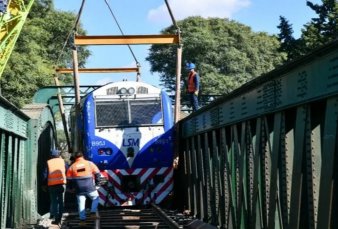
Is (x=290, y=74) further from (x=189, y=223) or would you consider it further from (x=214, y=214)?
(x=189, y=223)

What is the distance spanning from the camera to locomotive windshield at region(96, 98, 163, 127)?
15.4 metres

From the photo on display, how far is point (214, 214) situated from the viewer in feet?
39.1

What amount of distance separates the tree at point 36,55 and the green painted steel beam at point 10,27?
2.35 metres

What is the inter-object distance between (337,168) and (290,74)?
1.53 meters

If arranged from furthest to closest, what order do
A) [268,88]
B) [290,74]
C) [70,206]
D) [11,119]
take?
[70,206] < [11,119] < [268,88] < [290,74]

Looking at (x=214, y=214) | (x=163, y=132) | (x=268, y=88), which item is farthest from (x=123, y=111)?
(x=268, y=88)

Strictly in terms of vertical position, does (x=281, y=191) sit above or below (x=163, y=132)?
below

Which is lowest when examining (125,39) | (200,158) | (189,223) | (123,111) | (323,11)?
(189,223)

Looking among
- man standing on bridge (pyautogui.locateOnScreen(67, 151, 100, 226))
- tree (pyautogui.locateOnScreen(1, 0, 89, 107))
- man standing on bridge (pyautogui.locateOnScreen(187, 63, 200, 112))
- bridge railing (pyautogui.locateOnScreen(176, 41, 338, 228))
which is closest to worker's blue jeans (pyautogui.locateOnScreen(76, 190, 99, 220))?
man standing on bridge (pyautogui.locateOnScreen(67, 151, 100, 226))

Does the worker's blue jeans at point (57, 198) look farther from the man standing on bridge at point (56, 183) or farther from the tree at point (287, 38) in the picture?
the tree at point (287, 38)

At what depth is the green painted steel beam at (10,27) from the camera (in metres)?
32.1

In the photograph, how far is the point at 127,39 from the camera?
16.5m

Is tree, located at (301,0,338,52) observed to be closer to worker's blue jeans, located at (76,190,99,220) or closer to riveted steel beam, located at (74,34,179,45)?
riveted steel beam, located at (74,34,179,45)

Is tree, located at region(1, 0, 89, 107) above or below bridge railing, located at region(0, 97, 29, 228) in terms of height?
above
